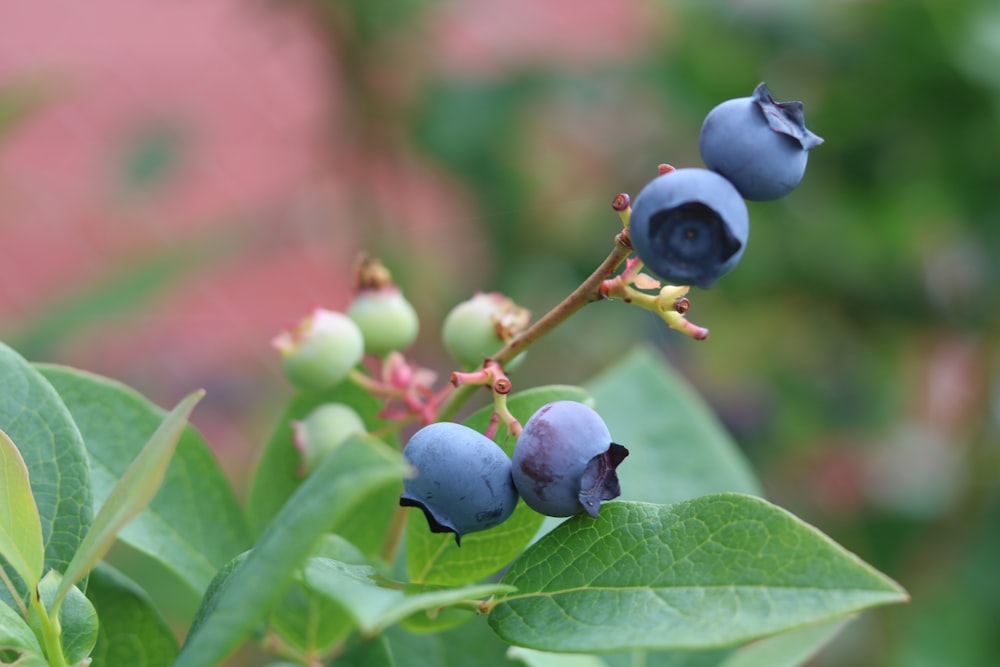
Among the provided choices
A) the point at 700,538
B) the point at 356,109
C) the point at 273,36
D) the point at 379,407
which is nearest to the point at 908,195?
the point at 356,109

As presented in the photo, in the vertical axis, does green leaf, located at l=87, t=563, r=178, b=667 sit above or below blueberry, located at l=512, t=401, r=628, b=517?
below

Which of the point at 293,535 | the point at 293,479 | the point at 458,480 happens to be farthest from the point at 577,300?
the point at 293,479

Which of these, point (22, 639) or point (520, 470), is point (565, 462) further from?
point (22, 639)

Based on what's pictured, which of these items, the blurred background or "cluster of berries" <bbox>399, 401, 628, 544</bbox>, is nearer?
"cluster of berries" <bbox>399, 401, 628, 544</bbox>

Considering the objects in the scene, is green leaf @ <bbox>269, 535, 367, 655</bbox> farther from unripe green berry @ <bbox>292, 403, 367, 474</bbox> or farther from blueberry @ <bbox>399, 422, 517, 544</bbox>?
blueberry @ <bbox>399, 422, 517, 544</bbox>

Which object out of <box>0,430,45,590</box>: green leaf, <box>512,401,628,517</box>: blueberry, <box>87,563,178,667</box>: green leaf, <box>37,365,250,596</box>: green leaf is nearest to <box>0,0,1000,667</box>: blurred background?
<box>37,365,250,596</box>: green leaf

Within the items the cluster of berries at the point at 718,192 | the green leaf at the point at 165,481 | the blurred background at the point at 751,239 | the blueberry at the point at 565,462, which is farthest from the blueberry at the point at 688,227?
the blurred background at the point at 751,239

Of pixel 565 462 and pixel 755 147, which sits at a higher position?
pixel 755 147
